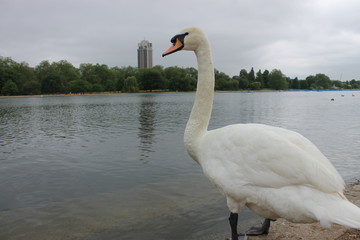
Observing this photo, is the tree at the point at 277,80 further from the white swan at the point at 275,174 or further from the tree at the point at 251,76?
the white swan at the point at 275,174

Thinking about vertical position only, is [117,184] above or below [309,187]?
below

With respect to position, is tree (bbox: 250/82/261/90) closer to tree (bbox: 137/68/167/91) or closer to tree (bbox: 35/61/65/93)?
tree (bbox: 137/68/167/91)

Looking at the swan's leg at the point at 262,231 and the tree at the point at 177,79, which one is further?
the tree at the point at 177,79

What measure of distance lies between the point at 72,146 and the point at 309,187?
12.6 metres

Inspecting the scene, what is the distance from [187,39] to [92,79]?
136797mm

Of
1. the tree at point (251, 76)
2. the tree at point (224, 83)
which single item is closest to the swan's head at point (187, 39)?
the tree at point (224, 83)

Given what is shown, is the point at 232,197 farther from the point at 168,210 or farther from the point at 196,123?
the point at 168,210

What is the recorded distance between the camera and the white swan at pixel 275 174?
9.73 ft

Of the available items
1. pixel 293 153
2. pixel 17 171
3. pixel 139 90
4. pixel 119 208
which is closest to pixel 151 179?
pixel 119 208

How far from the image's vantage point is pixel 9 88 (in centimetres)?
10650

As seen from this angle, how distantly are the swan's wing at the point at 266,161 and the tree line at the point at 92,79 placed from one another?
389 ft

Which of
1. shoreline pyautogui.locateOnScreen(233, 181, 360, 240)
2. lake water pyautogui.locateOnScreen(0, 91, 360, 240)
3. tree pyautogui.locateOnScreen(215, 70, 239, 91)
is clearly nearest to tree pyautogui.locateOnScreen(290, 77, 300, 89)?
tree pyautogui.locateOnScreen(215, 70, 239, 91)

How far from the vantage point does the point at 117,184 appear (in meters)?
8.41

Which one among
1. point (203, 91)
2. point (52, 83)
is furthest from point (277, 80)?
point (203, 91)
